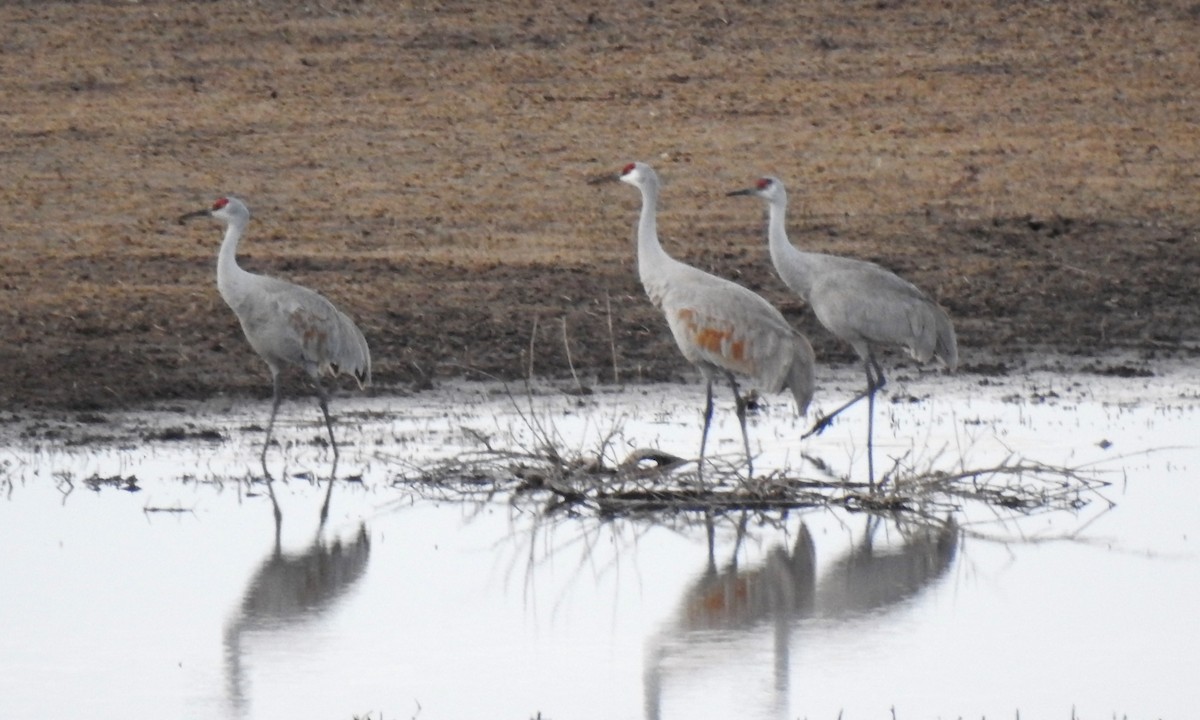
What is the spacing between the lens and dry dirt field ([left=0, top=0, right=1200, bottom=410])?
1145cm

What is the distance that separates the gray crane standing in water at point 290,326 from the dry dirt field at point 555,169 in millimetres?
868

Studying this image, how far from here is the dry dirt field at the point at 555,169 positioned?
1145 cm

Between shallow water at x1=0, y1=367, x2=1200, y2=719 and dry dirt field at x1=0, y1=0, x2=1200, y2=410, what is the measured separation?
137 cm

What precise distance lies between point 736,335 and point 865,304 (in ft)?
2.95

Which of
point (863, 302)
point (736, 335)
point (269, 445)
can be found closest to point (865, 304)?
point (863, 302)

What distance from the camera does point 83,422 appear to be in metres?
9.52

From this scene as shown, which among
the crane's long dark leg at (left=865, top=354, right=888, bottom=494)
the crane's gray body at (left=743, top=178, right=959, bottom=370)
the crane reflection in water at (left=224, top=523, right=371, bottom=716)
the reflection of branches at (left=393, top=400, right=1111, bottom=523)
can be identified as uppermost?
the crane's gray body at (left=743, top=178, right=959, bottom=370)

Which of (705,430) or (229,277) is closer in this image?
(705,430)

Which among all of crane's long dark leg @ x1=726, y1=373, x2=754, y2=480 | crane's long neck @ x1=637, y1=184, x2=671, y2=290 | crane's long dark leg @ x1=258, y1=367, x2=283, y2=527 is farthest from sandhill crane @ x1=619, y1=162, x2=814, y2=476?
crane's long dark leg @ x1=258, y1=367, x2=283, y2=527

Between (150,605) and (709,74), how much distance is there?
11.9m

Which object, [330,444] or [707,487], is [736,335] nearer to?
[707,487]

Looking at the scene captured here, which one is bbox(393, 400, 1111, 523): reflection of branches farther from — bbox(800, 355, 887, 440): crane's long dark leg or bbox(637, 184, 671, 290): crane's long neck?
bbox(637, 184, 671, 290): crane's long neck

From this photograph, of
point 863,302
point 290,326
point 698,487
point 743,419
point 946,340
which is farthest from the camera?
point 946,340

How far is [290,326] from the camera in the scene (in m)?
9.27
